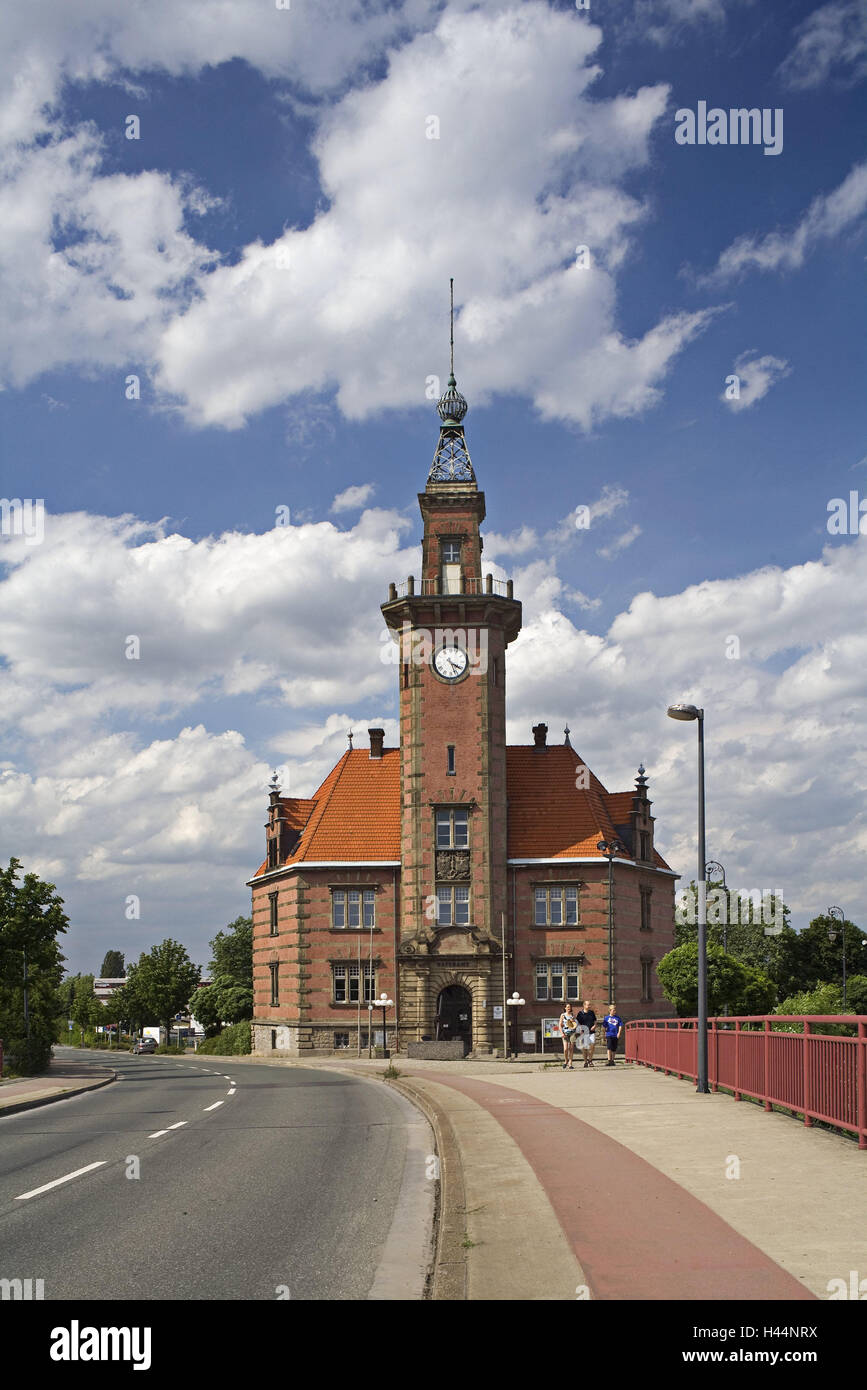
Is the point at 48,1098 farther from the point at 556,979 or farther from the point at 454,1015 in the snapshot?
the point at 556,979

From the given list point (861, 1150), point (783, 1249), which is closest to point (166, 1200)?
point (783, 1249)

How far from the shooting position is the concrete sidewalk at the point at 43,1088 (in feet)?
77.2

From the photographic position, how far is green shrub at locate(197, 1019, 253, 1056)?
69.2 metres

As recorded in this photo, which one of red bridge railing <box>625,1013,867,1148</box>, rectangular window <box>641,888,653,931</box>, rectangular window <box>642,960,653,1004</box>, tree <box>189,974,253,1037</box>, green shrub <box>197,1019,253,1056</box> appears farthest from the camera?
tree <box>189,974,253,1037</box>

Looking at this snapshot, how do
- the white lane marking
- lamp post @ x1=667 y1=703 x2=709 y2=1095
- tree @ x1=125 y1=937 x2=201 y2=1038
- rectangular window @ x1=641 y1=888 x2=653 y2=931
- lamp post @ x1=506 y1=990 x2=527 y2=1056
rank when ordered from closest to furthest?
the white lane marking → lamp post @ x1=667 y1=703 x2=709 y2=1095 → lamp post @ x1=506 y1=990 x2=527 y2=1056 → rectangular window @ x1=641 y1=888 x2=653 y2=931 → tree @ x1=125 y1=937 x2=201 y2=1038

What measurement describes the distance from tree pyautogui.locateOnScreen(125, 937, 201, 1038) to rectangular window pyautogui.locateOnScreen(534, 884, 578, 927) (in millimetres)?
67780

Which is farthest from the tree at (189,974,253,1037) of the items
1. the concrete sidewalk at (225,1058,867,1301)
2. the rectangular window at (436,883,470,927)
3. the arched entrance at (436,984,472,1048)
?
the concrete sidewalk at (225,1058,867,1301)

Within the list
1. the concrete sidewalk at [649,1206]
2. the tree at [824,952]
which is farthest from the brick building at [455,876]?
the tree at [824,952]

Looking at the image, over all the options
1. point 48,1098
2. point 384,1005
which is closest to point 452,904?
point 384,1005

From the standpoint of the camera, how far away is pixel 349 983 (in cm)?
5538

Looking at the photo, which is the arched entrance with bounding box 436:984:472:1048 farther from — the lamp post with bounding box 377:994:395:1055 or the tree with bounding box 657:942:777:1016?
the tree with bounding box 657:942:777:1016

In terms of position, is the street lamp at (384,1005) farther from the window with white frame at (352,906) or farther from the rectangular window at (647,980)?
the rectangular window at (647,980)

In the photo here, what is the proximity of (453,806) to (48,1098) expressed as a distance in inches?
1180
